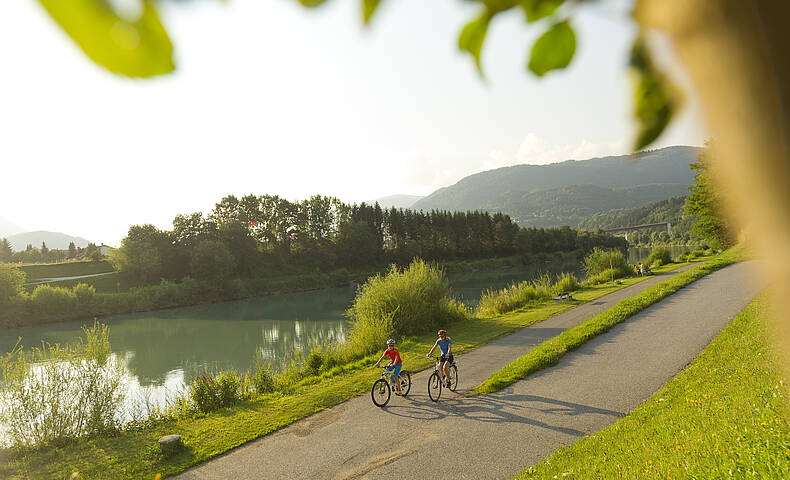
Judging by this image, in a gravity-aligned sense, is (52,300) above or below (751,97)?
below

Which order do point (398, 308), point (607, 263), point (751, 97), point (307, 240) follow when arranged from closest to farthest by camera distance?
point (751, 97)
point (398, 308)
point (607, 263)
point (307, 240)

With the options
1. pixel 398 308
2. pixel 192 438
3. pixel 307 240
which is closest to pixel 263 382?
pixel 192 438

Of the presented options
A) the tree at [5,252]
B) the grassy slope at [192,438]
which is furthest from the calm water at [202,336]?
the tree at [5,252]

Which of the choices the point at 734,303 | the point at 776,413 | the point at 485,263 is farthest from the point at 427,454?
the point at 485,263

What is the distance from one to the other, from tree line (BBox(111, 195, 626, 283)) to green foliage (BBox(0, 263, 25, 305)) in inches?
604

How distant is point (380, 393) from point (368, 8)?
1037 centimetres

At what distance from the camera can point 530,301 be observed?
24672 millimetres

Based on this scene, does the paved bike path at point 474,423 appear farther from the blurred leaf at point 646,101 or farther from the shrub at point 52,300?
the shrub at point 52,300

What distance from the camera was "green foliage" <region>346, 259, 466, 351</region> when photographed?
16906 mm

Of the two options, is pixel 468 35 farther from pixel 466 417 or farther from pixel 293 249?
pixel 293 249

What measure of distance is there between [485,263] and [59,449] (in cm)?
7007

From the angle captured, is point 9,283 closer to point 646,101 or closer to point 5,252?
point 5,252

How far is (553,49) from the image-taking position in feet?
2.38

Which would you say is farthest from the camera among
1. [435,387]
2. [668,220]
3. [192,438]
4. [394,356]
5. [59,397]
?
[668,220]
